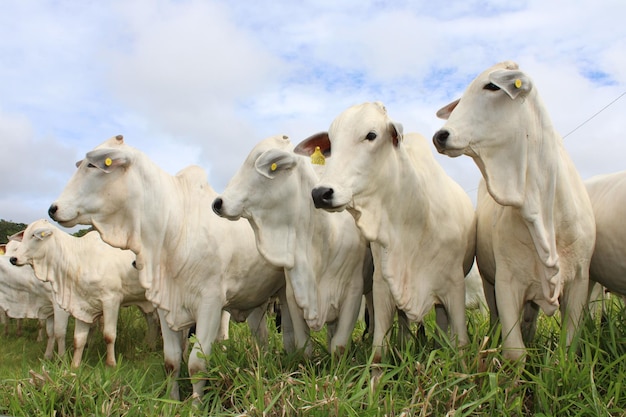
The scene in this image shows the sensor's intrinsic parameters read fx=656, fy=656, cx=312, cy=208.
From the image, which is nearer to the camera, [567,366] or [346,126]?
[567,366]

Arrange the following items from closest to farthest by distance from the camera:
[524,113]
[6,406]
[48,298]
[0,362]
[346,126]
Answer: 1. [524,113]
2. [346,126]
3. [6,406]
4. [0,362]
5. [48,298]

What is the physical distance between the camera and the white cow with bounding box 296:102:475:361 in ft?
12.9

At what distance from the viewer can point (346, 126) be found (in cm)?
400

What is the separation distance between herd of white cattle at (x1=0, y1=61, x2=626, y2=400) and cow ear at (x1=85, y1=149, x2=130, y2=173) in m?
0.01

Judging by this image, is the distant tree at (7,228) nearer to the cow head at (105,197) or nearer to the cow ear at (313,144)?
the cow head at (105,197)

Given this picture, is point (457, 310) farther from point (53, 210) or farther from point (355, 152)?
point (53, 210)

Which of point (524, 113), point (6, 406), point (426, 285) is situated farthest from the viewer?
point (6, 406)

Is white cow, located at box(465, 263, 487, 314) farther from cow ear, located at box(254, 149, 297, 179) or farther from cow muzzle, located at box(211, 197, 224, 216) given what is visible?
cow muzzle, located at box(211, 197, 224, 216)

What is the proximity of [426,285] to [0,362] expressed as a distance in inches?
289

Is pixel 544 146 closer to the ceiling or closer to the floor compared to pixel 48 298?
closer to the ceiling

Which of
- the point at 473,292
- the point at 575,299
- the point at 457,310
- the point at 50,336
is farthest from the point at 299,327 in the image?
the point at 50,336

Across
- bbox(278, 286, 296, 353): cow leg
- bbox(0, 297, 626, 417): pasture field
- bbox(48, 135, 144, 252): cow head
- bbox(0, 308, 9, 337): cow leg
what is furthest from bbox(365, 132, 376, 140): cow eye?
bbox(0, 308, 9, 337): cow leg

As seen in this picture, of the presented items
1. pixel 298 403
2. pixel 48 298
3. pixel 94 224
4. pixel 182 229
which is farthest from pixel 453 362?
pixel 48 298

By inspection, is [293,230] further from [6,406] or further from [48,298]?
[48,298]
